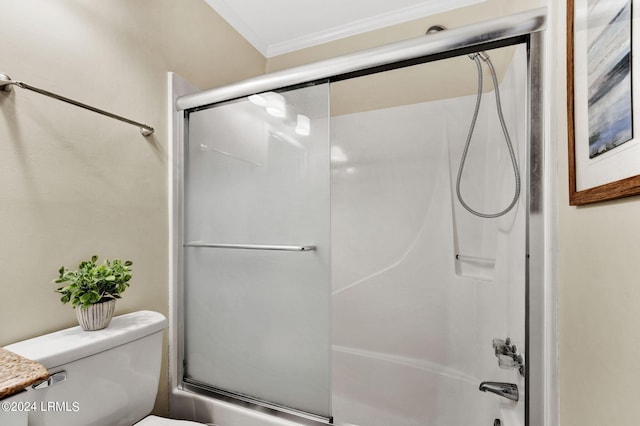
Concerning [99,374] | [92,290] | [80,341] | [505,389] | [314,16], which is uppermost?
[314,16]

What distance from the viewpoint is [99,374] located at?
3.36 feet

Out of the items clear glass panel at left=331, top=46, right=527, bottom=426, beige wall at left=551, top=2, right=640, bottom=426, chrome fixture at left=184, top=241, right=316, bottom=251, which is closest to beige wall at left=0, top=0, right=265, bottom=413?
chrome fixture at left=184, top=241, right=316, bottom=251

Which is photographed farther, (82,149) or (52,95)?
(82,149)

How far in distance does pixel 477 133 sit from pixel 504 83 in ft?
1.11

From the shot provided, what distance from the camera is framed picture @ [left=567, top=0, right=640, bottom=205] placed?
0.57 meters

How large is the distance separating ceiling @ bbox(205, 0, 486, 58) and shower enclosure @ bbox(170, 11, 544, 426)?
13.5 inches

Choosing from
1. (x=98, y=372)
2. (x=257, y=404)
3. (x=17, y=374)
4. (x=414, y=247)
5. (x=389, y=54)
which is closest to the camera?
(x=17, y=374)

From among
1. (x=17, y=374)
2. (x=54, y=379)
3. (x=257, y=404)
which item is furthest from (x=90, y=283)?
(x=257, y=404)

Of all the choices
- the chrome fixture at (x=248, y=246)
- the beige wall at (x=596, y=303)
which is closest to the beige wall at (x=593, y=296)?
the beige wall at (x=596, y=303)

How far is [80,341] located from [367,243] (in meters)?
1.54

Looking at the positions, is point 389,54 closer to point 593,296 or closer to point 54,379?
point 593,296

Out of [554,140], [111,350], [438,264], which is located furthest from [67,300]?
[438,264]

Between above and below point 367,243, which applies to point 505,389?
below

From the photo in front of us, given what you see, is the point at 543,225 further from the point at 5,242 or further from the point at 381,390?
the point at 5,242
